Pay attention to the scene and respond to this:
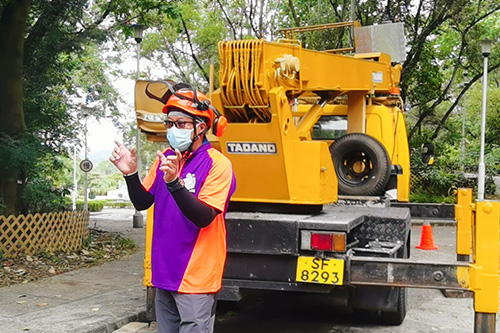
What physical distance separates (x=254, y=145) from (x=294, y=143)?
14.9 inches

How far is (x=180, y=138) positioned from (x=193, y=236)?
579 mm

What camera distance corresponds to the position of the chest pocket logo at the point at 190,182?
347 centimetres

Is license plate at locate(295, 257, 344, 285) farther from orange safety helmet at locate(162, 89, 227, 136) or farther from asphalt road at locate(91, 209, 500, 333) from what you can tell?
orange safety helmet at locate(162, 89, 227, 136)

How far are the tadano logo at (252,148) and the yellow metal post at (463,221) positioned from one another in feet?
11.9

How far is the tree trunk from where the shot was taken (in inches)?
435

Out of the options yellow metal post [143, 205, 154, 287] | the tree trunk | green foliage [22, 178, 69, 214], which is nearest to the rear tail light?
yellow metal post [143, 205, 154, 287]

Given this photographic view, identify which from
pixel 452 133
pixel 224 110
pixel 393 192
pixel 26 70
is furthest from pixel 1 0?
pixel 452 133

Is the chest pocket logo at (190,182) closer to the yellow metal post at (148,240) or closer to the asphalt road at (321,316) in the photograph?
the yellow metal post at (148,240)

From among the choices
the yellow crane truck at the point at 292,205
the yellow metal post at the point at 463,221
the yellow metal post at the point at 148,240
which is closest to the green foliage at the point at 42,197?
the yellow crane truck at the point at 292,205

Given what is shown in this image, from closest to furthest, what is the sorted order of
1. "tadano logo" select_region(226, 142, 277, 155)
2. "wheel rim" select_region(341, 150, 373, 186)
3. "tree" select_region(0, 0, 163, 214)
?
"tadano logo" select_region(226, 142, 277, 155) → "wheel rim" select_region(341, 150, 373, 186) → "tree" select_region(0, 0, 163, 214)

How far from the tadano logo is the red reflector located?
0.94 metres

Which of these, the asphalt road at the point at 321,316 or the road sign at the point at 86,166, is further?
the road sign at the point at 86,166

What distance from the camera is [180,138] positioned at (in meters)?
3.55

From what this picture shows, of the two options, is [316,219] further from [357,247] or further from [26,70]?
[26,70]
